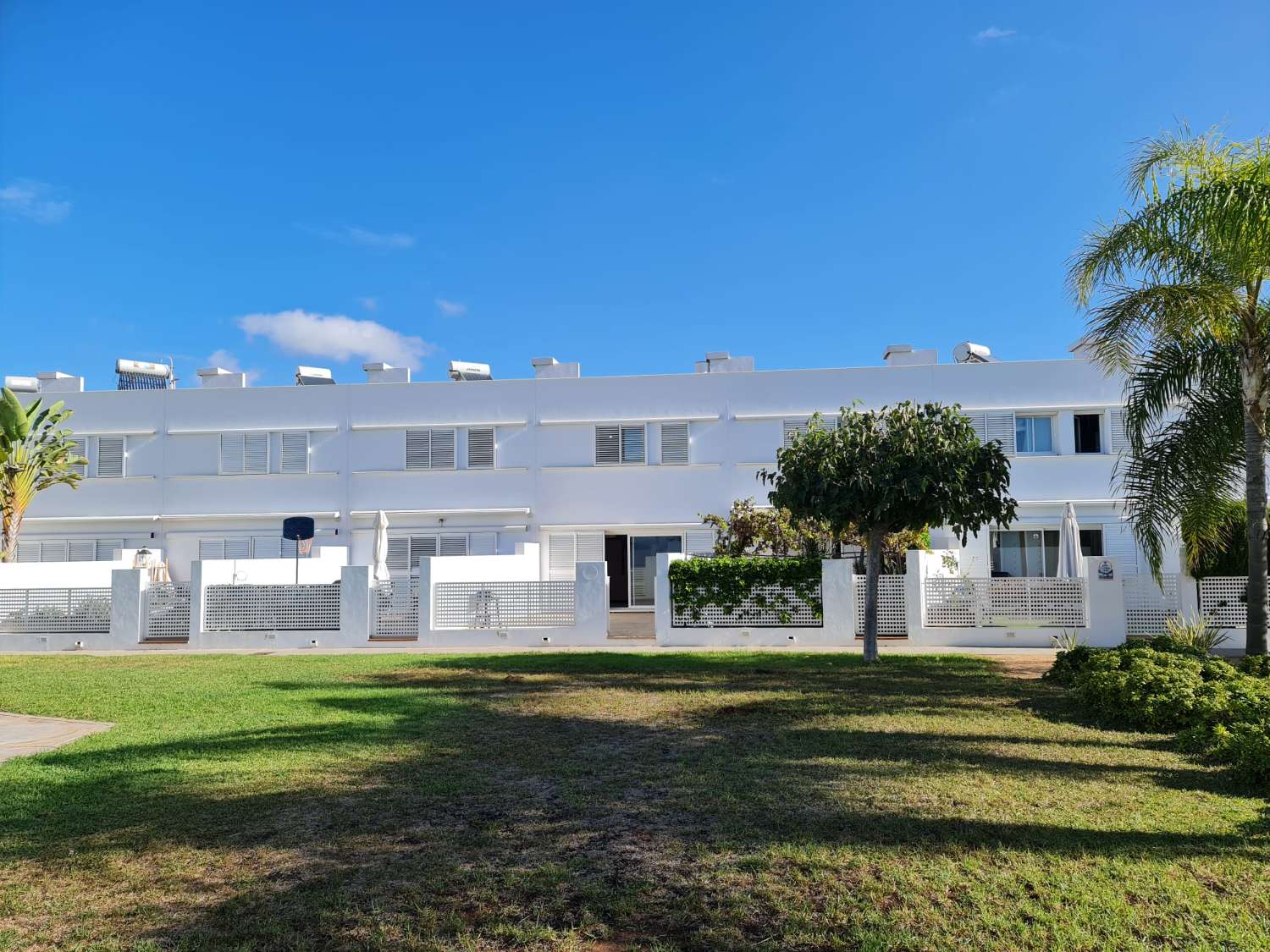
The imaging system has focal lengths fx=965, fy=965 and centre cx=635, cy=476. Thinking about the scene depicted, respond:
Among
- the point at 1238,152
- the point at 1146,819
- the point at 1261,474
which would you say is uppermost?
the point at 1238,152

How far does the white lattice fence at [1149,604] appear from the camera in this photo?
17.4 metres

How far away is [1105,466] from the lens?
26.6 m

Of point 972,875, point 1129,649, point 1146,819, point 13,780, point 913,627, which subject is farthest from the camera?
point 913,627

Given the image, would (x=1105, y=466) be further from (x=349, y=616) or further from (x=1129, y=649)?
(x=349, y=616)

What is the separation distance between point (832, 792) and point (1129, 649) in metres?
7.09

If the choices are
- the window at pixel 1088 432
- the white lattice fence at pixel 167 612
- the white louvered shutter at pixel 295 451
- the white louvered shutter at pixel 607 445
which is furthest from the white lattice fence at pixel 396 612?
the window at pixel 1088 432

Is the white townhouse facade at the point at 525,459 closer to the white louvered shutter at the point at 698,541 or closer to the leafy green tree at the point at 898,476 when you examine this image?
the white louvered shutter at the point at 698,541

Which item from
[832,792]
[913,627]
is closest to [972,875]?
[832,792]

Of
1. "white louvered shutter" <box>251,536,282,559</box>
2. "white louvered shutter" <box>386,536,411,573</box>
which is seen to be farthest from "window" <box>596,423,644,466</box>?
"white louvered shutter" <box>251,536,282,559</box>

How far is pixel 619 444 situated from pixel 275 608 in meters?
11.5

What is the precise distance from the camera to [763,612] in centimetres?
1834

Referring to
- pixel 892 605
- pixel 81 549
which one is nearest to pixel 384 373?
pixel 81 549

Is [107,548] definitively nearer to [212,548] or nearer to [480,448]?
[212,548]

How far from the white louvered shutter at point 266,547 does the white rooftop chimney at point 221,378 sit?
18.1 feet
